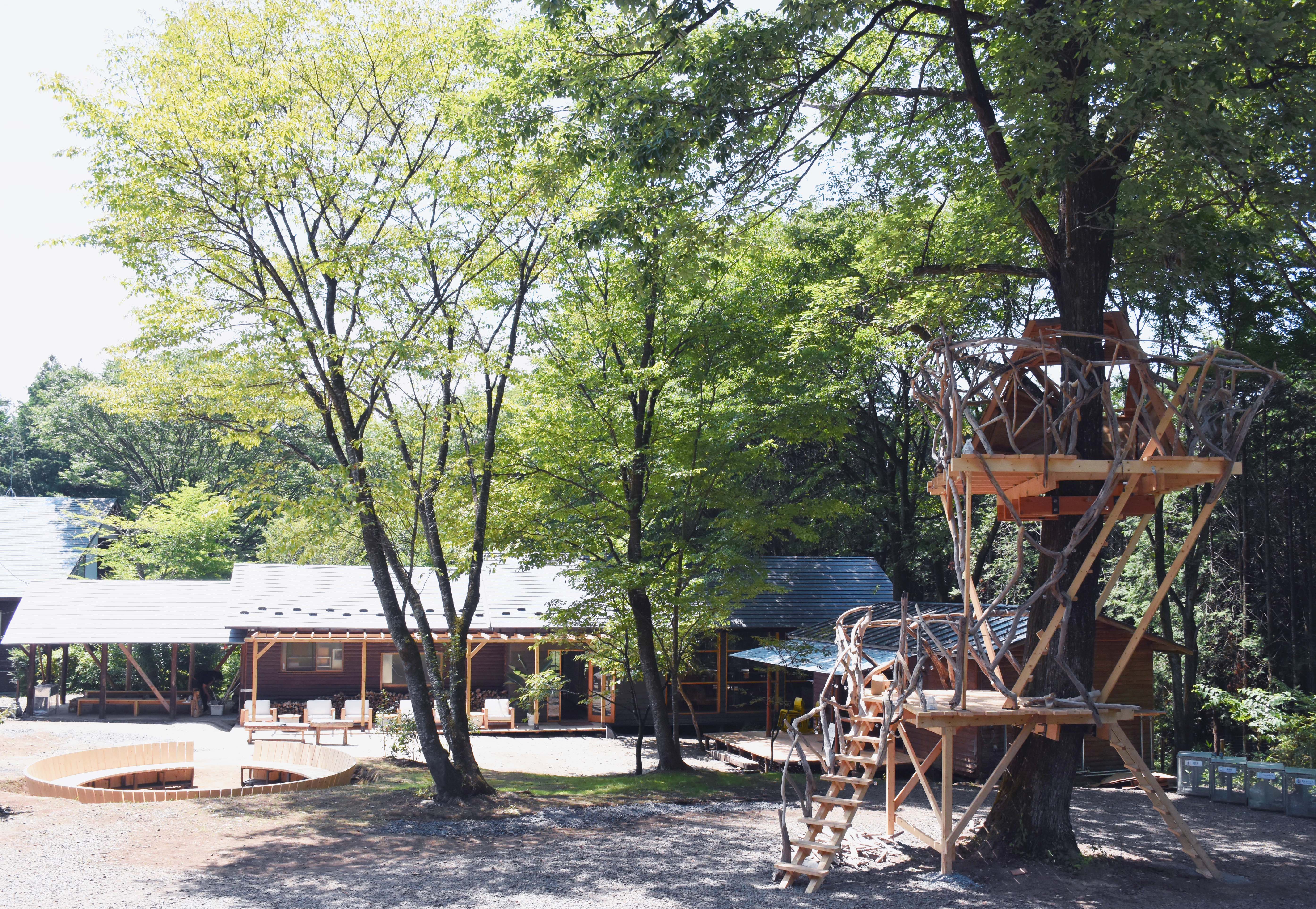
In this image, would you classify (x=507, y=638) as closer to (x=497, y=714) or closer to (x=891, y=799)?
(x=497, y=714)

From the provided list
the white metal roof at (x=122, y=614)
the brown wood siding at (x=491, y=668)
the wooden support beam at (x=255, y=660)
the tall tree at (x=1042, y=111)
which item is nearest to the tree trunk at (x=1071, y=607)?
the tall tree at (x=1042, y=111)

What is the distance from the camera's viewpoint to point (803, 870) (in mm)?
8789

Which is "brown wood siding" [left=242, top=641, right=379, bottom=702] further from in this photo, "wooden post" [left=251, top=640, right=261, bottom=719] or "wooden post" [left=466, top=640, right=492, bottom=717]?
"wooden post" [left=466, top=640, right=492, bottom=717]

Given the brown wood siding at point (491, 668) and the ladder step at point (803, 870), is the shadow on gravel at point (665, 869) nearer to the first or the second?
the ladder step at point (803, 870)

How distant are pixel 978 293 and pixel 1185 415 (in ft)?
17.7

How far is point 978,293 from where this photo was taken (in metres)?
14.1

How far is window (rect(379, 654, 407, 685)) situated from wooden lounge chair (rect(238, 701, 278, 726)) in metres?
3.10

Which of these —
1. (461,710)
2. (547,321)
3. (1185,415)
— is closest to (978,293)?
(1185,415)

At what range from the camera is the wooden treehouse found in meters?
8.80

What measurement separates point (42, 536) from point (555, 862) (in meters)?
30.2

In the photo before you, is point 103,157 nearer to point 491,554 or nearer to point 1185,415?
point 491,554

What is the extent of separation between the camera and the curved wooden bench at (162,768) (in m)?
13.3

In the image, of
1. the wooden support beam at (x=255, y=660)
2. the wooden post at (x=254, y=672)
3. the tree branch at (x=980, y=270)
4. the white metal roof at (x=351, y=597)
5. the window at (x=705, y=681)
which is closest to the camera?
the tree branch at (x=980, y=270)

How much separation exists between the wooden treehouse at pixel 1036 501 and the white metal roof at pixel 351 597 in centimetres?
Answer: 1417
